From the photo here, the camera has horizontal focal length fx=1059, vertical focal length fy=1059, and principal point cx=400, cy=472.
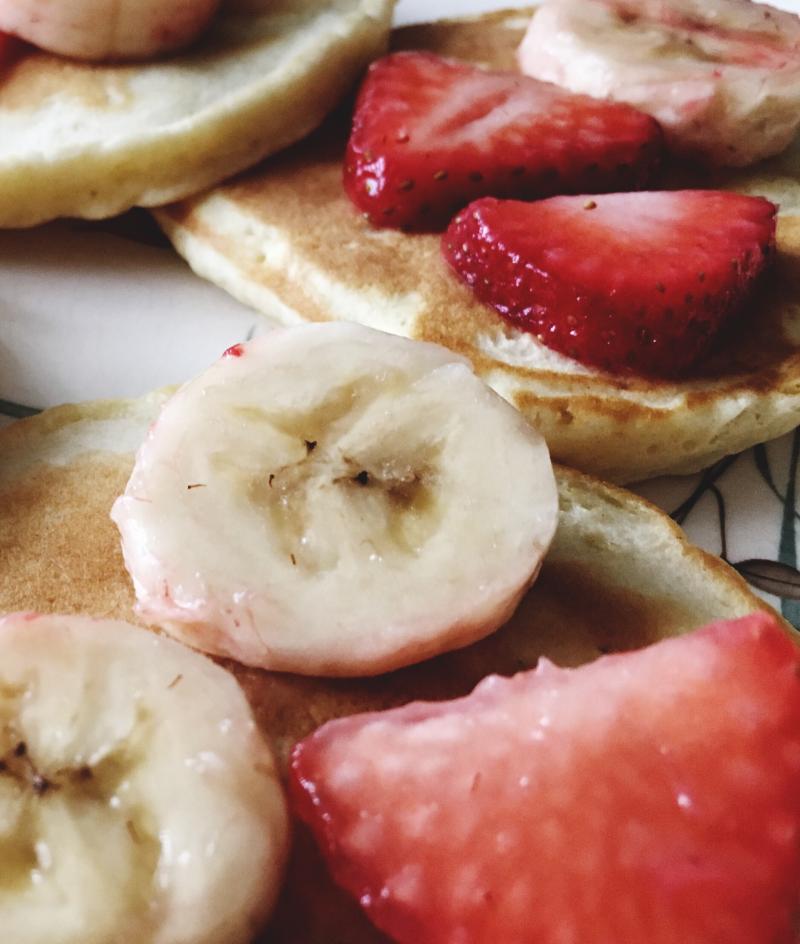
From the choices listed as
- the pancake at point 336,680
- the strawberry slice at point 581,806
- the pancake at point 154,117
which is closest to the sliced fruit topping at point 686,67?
the pancake at point 154,117

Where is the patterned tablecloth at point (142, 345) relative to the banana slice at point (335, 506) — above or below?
below

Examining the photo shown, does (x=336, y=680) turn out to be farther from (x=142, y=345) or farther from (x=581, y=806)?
(x=142, y=345)

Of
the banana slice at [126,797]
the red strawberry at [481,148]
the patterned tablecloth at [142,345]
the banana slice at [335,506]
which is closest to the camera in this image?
the banana slice at [126,797]

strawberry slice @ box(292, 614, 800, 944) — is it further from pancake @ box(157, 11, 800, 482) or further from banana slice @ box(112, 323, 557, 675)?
pancake @ box(157, 11, 800, 482)

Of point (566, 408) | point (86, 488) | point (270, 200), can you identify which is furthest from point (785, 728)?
point (270, 200)

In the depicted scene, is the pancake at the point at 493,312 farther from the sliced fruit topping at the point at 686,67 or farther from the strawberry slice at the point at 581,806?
the strawberry slice at the point at 581,806

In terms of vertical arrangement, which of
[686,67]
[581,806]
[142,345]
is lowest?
[142,345]

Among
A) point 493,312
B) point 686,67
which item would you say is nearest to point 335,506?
point 493,312
